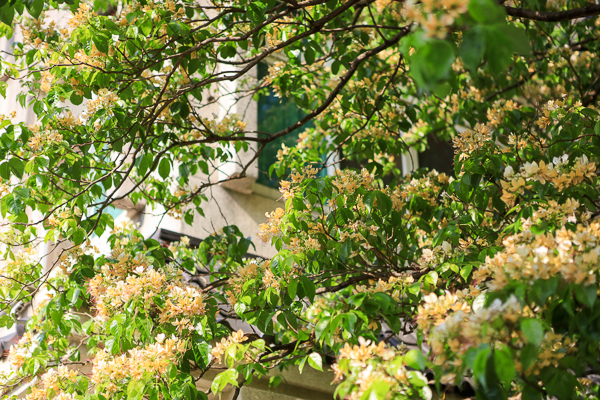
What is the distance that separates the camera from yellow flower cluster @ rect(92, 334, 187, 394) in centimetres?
227

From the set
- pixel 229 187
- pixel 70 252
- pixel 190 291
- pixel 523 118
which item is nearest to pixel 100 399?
pixel 190 291

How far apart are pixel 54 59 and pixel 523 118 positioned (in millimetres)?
3796

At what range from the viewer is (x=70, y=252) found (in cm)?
321

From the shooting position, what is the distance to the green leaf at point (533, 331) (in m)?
1.31

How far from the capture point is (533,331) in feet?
4.36

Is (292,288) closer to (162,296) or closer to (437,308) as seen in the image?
(162,296)

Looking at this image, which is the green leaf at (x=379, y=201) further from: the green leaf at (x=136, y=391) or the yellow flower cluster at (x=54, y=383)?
the yellow flower cluster at (x=54, y=383)

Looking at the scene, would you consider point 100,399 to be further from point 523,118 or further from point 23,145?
point 523,118

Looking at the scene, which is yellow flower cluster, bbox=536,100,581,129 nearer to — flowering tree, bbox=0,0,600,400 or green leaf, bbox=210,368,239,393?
flowering tree, bbox=0,0,600,400

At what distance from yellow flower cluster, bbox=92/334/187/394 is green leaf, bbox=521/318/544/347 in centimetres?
157

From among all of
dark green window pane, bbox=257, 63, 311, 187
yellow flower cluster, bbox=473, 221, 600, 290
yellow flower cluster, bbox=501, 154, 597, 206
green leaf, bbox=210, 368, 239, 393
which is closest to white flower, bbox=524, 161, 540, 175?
yellow flower cluster, bbox=501, 154, 597, 206

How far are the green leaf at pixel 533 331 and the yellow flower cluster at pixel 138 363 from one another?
1566 mm

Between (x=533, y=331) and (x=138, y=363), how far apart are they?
1.70m

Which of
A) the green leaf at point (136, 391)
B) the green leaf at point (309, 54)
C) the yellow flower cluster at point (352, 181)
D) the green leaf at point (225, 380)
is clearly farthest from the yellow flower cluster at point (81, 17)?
the green leaf at point (225, 380)
